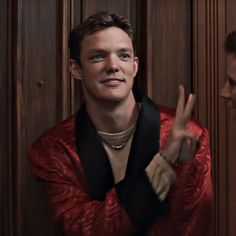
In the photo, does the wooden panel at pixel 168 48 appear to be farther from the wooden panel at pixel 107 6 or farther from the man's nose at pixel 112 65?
the man's nose at pixel 112 65

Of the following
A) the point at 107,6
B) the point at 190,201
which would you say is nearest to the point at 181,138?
the point at 190,201

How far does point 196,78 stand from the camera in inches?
53.6

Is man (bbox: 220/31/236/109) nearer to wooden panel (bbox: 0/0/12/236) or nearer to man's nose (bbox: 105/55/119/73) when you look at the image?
man's nose (bbox: 105/55/119/73)

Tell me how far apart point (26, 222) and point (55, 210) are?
0.14 metres

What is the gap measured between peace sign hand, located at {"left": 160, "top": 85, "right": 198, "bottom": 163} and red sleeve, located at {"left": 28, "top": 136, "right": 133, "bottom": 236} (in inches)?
4.9

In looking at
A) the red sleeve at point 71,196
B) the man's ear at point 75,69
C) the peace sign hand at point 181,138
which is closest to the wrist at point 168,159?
the peace sign hand at point 181,138

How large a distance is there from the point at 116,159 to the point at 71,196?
0.11 meters

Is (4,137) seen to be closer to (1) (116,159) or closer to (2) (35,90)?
(2) (35,90)

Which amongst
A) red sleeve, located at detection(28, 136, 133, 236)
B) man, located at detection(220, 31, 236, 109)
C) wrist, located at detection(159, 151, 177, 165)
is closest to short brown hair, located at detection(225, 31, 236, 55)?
man, located at detection(220, 31, 236, 109)

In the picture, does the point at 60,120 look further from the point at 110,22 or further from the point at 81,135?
the point at 110,22

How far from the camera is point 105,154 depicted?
46.9 inches

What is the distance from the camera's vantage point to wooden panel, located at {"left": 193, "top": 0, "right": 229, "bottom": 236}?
1.35 metres

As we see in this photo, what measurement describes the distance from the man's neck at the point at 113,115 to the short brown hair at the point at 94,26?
10 centimetres

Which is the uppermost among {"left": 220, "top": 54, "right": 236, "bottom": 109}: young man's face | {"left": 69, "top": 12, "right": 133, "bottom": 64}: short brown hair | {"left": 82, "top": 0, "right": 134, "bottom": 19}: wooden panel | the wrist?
{"left": 82, "top": 0, "right": 134, "bottom": 19}: wooden panel
